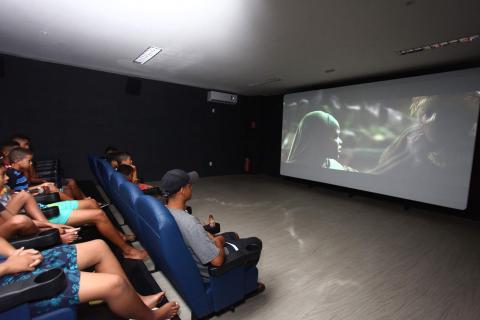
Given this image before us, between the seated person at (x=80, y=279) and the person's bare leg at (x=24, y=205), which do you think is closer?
the seated person at (x=80, y=279)

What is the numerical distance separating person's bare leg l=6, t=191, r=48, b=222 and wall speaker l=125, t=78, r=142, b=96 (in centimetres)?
386

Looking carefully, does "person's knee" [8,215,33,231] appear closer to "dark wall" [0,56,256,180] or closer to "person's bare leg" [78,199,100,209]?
"person's bare leg" [78,199,100,209]

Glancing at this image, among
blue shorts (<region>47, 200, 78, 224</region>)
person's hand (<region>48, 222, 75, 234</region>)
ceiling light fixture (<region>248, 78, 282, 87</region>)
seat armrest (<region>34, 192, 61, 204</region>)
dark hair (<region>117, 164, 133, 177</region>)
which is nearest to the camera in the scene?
person's hand (<region>48, 222, 75, 234</region>)

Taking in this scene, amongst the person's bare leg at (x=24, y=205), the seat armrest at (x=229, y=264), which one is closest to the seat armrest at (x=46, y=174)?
the person's bare leg at (x=24, y=205)

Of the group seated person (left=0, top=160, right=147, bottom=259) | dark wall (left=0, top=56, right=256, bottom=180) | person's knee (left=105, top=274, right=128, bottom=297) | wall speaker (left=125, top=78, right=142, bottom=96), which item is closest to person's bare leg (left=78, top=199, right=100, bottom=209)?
seated person (left=0, top=160, right=147, bottom=259)

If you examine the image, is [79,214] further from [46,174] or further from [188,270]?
[46,174]

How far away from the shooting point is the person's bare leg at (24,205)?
1874 mm

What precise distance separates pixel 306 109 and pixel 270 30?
11.4 ft

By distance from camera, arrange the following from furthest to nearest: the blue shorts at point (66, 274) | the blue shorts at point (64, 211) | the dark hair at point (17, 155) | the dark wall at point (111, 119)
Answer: the dark wall at point (111, 119) < the dark hair at point (17, 155) < the blue shorts at point (64, 211) < the blue shorts at point (66, 274)

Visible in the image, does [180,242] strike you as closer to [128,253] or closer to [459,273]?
[128,253]

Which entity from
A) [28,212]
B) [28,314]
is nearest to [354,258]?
[28,314]

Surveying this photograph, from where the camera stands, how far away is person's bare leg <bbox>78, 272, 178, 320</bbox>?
3.76ft

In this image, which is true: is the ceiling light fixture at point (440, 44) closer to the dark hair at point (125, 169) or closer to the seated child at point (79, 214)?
the dark hair at point (125, 169)

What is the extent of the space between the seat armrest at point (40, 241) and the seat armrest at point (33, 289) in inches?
25.7
